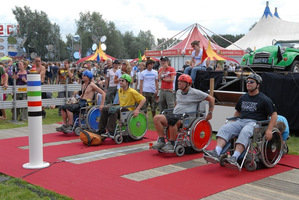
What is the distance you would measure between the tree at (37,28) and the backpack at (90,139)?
7486 cm

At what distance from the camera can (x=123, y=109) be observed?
8.28m

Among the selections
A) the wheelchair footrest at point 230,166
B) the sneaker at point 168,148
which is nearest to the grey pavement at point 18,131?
the sneaker at point 168,148

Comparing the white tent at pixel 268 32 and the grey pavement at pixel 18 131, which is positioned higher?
the white tent at pixel 268 32

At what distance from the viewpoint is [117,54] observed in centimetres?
8800

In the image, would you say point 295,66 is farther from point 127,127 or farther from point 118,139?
point 118,139

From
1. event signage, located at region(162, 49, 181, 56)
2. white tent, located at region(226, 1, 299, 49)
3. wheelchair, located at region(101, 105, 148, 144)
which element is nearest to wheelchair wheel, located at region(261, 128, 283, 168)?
wheelchair, located at region(101, 105, 148, 144)

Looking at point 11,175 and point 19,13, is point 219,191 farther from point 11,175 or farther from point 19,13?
point 19,13

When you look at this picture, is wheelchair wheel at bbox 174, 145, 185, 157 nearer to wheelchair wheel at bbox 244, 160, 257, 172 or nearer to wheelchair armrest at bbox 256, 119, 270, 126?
wheelchair wheel at bbox 244, 160, 257, 172

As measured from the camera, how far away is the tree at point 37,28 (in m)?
80.6

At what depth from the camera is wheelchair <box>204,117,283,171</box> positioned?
5.78 metres

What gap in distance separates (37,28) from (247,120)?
81.1 metres

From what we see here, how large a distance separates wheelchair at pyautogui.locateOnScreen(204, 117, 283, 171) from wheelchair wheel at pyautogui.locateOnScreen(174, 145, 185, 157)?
1.05m

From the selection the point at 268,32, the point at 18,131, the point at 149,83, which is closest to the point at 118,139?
the point at 149,83

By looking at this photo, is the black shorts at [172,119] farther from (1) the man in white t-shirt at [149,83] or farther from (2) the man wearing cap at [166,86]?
(1) the man in white t-shirt at [149,83]
